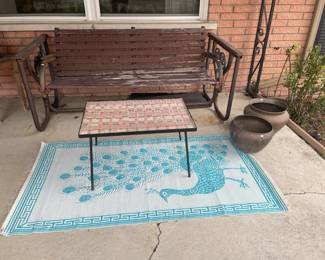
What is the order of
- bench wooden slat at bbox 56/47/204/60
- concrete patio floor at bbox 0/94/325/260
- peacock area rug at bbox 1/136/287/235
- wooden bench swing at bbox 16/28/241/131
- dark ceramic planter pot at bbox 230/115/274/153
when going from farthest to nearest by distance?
bench wooden slat at bbox 56/47/204/60
wooden bench swing at bbox 16/28/241/131
dark ceramic planter pot at bbox 230/115/274/153
peacock area rug at bbox 1/136/287/235
concrete patio floor at bbox 0/94/325/260

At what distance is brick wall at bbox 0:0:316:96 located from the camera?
2.61 metres

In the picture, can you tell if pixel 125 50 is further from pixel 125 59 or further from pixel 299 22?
pixel 299 22

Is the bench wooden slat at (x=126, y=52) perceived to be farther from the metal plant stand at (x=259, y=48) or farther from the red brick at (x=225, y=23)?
the metal plant stand at (x=259, y=48)

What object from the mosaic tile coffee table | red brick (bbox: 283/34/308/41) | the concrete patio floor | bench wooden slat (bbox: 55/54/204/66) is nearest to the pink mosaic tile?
the mosaic tile coffee table

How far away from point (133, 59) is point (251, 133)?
4.29ft

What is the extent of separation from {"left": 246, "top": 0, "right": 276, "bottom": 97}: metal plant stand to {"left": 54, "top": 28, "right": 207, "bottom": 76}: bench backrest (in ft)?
1.86

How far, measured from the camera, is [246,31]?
2.76m

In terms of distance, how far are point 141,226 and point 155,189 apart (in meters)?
0.29

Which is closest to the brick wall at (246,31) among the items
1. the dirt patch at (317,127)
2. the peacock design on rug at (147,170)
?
the dirt patch at (317,127)

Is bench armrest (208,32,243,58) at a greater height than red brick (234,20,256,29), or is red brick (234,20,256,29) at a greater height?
red brick (234,20,256,29)

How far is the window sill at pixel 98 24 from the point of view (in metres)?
2.52

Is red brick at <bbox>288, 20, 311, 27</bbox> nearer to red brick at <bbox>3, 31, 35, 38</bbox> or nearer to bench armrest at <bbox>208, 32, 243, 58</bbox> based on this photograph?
bench armrest at <bbox>208, 32, 243, 58</bbox>

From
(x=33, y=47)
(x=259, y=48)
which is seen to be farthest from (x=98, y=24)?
(x=259, y=48)

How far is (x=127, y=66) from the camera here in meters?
2.58
